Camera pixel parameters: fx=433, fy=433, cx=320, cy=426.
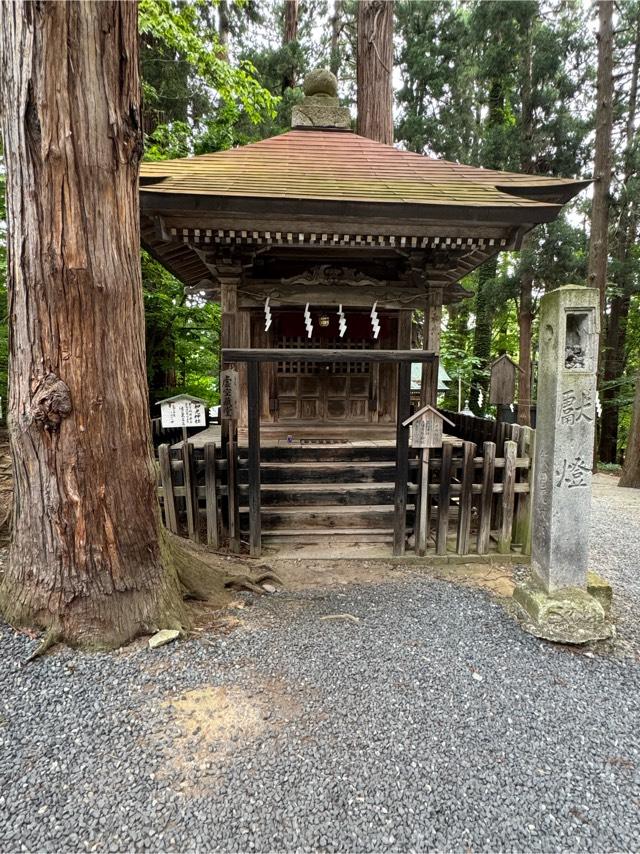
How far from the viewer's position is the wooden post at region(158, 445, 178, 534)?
4.34m

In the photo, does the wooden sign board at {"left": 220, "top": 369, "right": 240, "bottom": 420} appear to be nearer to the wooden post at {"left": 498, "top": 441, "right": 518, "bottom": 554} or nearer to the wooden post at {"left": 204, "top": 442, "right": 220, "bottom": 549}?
the wooden post at {"left": 204, "top": 442, "right": 220, "bottom": 549}

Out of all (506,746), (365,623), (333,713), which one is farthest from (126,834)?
(365,623)

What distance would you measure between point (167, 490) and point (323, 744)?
2962mm

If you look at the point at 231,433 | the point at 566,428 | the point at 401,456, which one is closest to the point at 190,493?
the point at 231,433

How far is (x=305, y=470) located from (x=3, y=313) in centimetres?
651

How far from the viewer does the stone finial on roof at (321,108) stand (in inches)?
279

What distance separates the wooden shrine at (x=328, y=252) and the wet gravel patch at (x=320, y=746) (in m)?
1.99

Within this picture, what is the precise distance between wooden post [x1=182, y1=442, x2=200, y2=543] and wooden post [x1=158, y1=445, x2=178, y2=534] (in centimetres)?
14

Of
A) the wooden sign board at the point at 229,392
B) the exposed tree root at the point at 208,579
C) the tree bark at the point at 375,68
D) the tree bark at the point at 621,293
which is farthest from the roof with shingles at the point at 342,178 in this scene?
the tree bark at the point at 621,293

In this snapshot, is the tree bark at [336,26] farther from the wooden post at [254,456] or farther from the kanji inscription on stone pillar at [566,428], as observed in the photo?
the kanji inscription on stone pillar at [566,428]

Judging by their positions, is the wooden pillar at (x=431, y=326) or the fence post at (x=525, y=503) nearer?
the fence post at (x=525, y=503)

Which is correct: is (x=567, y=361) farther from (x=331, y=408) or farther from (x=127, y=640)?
(x=331, y=408)

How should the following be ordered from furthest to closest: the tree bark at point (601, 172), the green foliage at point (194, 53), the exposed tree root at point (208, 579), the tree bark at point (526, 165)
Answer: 1. the tree bark at point (526, 165)
2. the tree bark at point (601, 172)
3. the green foliage at point (194, 53)
4. the exposed tree root at point (208, 579)

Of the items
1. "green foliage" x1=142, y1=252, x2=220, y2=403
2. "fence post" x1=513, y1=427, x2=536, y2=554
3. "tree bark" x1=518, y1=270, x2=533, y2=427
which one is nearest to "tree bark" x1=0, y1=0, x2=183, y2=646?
"fence post" x1=513, y1=427, x2=536, y2=554
